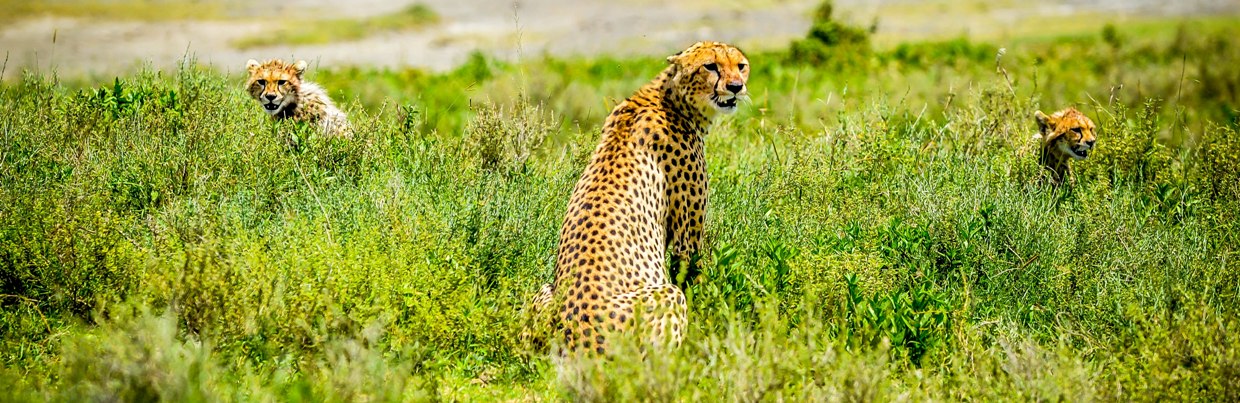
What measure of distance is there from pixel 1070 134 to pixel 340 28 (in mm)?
15517

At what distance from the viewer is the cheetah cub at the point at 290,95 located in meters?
6.80

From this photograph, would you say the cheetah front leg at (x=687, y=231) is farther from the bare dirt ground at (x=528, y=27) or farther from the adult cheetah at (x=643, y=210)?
the bare dirt ground at (x=528, y=27)

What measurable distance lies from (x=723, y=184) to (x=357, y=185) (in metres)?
1.80

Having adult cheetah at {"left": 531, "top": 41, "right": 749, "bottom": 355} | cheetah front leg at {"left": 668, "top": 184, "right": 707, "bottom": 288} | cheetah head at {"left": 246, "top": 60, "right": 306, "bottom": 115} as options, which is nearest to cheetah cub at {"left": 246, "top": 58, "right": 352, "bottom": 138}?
cheetah head at {"left": 246, "top": 60, "right": 306, "bottom": 115}

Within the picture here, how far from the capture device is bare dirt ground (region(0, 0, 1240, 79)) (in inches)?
683

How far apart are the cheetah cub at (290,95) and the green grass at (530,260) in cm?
13

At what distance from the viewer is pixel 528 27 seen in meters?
21.5

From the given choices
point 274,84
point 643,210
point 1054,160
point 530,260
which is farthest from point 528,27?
point 643,210

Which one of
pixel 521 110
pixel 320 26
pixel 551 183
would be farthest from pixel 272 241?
pixel 320 26

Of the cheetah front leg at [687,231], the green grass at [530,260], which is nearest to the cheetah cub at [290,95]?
the green grass at [530,260]

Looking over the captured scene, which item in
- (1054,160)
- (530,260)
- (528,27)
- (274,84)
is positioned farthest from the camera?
(528,27)

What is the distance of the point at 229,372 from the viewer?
4.28 meters

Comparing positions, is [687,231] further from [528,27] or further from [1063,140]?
[528,27]

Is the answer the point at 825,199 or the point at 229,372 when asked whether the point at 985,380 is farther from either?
the point at 229,372
